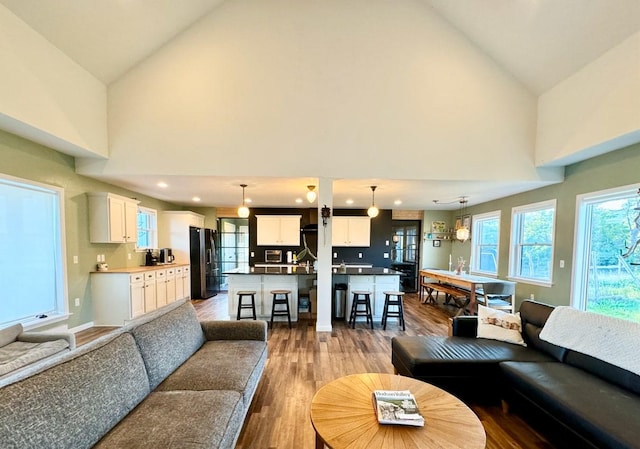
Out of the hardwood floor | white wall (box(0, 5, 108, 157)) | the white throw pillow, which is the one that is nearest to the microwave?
the hardwood floor

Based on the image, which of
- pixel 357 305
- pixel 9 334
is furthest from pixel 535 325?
pixel 9 334

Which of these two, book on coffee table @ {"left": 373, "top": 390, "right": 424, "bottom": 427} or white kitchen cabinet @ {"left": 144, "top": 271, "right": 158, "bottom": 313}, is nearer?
book on coffee table @ {"left": 373, "top": 390, "right": 424, "bottom": 427}

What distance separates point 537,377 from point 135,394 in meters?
2.77

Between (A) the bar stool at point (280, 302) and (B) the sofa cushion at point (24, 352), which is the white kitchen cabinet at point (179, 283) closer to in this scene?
(A) the bar stool at point (280, 302)

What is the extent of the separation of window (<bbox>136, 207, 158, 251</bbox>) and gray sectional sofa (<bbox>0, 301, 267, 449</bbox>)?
4.50 meters

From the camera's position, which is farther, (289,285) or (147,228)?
(147,228)

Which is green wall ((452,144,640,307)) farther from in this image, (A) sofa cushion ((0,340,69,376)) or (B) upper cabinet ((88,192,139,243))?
(B) upper cabinet ((88,192,139,243))

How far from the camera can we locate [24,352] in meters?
2.20

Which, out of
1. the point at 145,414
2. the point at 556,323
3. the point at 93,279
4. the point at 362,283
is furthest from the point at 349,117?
the point at 93,279

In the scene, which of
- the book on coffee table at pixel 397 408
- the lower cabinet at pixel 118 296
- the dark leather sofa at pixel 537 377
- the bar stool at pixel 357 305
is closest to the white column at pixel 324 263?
the bar stool at pixel 357 305

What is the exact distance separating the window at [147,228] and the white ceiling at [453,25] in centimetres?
134

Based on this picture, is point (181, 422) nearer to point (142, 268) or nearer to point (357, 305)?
point (357, 305)

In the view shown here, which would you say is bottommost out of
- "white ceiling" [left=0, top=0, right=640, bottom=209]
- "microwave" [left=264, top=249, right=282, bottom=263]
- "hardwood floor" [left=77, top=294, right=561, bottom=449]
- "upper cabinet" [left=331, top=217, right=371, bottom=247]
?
"hardwood floor" [left=77, top=294, right=561, bottom=449]

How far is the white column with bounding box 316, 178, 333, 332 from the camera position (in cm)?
428
